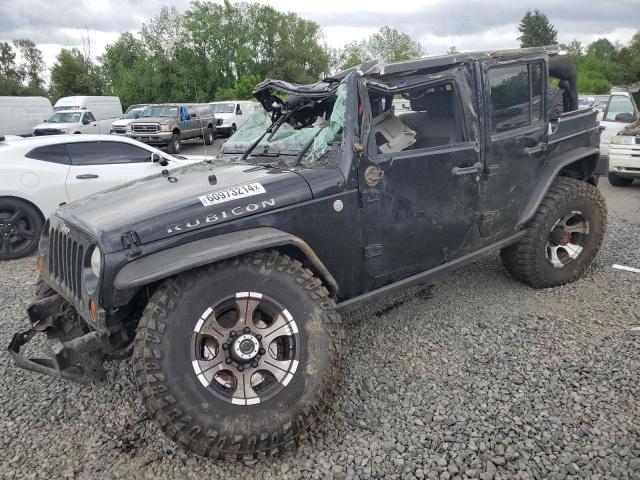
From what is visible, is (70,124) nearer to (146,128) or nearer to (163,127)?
(146,128)

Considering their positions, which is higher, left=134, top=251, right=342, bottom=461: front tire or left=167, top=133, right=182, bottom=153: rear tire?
left=167, top=133, right=182, bottom=153: rear tire

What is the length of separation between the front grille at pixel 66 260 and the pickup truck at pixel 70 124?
18073mm

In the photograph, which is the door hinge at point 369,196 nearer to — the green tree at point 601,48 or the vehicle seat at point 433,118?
the vehicle seat at point 433,118

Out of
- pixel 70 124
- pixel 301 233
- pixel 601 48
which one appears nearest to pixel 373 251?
pixel 301 233

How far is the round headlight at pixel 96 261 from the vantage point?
2.59m

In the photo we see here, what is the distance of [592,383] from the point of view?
10.0ft

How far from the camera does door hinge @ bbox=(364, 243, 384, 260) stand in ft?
10.4

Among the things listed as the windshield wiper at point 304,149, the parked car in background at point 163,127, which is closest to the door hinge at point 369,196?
the windshield wiper at point 304,149

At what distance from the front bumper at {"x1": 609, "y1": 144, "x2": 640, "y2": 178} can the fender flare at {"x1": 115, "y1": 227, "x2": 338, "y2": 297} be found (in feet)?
28.9

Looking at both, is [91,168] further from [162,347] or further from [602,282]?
[602,282]

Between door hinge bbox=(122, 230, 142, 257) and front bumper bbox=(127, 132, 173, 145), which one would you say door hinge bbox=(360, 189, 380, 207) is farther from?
front bumper bbox=(127, 132, 173, 145)

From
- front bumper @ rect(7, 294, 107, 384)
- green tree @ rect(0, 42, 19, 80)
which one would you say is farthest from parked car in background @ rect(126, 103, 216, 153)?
green tree @ rect(0, 42, 19, 80)

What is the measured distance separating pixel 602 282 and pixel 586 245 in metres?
0.38

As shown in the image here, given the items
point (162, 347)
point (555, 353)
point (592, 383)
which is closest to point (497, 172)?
point (555, 353)
